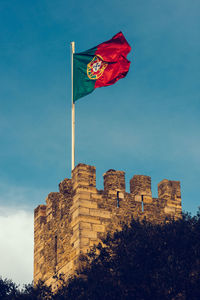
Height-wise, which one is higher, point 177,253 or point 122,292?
point 177,253

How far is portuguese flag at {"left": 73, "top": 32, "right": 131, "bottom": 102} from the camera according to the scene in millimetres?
32281

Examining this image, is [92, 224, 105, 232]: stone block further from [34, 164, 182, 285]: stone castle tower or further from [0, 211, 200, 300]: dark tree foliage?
[0, 211, 200, 300]: dark tree foliage

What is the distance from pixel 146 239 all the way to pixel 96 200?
397cm

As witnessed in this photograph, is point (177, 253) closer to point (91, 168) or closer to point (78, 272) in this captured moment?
point (78, 272)

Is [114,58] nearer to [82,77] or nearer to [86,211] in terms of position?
[82,77]

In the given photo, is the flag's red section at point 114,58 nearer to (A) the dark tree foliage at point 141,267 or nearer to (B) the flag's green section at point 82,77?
(B) the flag's green section at point 82,77

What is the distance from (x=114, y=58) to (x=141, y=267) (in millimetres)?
12784

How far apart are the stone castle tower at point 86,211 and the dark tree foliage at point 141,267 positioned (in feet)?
3.54

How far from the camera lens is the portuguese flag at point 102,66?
32.3 metres

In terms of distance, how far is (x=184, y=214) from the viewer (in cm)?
2912

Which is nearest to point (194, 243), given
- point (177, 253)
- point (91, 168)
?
point (177, 253)

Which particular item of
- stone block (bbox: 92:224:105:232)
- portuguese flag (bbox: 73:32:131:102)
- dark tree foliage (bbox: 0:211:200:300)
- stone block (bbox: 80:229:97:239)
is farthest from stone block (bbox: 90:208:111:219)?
portuguese flag (bbox: 73:32:131:102)

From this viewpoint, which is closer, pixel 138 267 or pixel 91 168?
pixel 138 267

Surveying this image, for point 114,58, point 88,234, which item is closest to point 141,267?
point 88,234
